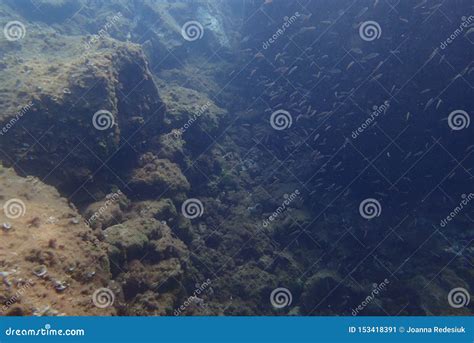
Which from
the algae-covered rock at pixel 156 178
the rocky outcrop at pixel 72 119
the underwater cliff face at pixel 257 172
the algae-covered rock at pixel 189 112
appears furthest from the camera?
the algae-covered rock at pixel 189 112

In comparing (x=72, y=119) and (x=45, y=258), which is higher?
(x=72, y=119)

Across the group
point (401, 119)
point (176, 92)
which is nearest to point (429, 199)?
point (401, 119)

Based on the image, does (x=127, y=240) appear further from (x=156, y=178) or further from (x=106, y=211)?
(x=156, y=178)

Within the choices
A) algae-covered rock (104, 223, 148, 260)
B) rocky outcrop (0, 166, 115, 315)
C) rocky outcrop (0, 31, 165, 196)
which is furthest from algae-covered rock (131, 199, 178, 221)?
rocky outcrop (0, 166, 115, 315)

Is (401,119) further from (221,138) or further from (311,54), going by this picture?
(221,138)

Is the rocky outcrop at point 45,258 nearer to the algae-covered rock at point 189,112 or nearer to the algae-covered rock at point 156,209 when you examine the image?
the algae-covered rock at point 156,209

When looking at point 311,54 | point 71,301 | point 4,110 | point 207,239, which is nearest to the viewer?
point 71,301

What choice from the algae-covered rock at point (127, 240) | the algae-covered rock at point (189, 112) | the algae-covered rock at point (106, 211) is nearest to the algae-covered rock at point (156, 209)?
the algae-covered rock at point (106, 211)

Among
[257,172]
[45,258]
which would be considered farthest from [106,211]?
[257,172]
